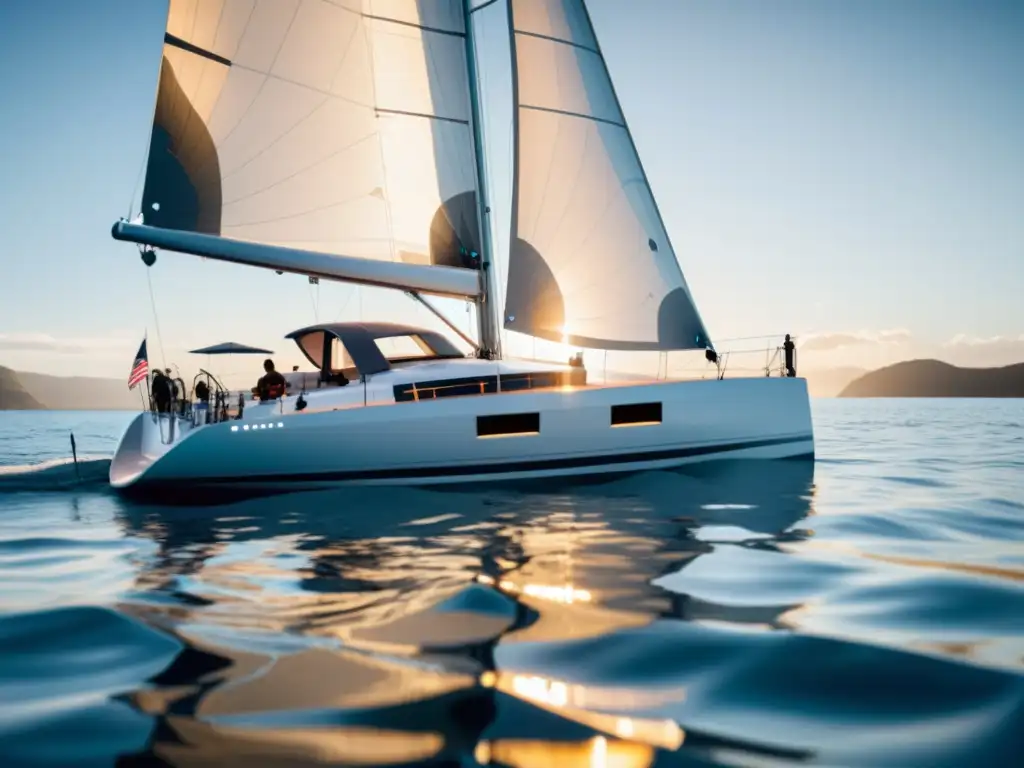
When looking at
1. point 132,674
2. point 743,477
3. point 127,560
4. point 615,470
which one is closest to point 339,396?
point 615,470

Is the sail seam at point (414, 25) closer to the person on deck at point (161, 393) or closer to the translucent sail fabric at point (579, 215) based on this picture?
the translucent sail fabric at point (579, 215)

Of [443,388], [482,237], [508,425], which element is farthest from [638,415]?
[482,237]

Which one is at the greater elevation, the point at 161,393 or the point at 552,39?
the point at 552,39

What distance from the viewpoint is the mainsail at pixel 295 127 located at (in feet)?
44.4

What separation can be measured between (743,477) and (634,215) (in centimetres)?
506

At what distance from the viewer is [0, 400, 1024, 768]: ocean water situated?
2891mm

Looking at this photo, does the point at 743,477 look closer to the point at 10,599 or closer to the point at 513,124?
the point at 513,124

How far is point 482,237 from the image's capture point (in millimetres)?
14328

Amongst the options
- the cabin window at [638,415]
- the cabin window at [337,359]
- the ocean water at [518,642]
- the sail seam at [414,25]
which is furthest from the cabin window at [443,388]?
the sail seam at [414,25]

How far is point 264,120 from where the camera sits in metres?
13.7

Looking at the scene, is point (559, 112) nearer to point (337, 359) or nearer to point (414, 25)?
point (414, 25)

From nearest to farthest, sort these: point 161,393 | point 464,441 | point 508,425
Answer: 1. point 464,441
2. point 508,425
3. point 161,393

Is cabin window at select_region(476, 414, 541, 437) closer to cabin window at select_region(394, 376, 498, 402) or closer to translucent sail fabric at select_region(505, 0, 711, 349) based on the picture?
cabin window at select_region(394, 376, 498, 402)

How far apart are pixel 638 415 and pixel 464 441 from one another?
8.80 ft
